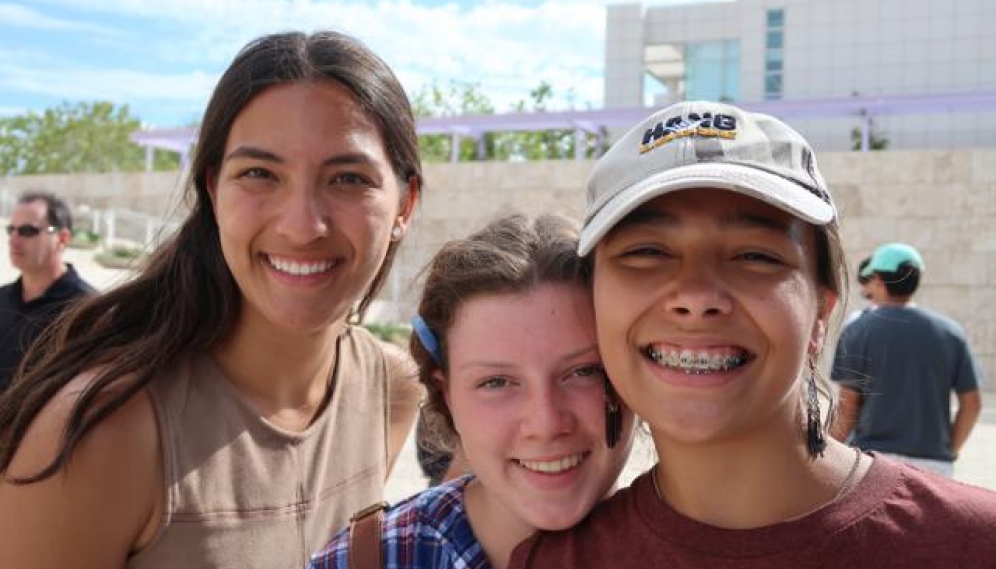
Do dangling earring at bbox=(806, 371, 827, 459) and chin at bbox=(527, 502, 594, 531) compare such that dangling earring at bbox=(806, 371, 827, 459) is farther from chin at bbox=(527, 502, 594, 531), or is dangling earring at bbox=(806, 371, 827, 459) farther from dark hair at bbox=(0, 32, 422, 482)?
dark hair at bbox=(0, 32, 422, 482)

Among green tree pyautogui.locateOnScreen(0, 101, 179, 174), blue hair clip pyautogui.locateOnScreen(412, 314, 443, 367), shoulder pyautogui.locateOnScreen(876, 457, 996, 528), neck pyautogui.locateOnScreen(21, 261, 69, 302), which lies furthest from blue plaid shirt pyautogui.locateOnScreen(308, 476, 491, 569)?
green tree pyautogui.locateOnScreen(0, 101, 179, 174)

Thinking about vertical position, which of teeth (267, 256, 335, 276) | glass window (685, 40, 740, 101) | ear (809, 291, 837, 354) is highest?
glass window (685, 40, 740, 101)

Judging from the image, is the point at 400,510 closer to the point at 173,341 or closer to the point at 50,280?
→ the point at 173,341

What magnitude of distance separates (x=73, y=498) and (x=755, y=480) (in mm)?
1314

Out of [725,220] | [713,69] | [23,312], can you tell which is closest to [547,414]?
[725,220]

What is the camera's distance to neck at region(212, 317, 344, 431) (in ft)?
7.57

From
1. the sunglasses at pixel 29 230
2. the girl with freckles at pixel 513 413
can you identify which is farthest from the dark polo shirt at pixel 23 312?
the girl with freckles at pixel 513 413

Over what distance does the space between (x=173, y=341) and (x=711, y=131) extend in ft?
4.19

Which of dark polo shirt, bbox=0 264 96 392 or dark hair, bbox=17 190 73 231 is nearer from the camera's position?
dark polo shirt, bbox=0 264 96 392

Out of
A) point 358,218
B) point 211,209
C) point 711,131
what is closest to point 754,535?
point 711,131

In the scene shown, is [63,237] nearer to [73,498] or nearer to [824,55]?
[73,498]

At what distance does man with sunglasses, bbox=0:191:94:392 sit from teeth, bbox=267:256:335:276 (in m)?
2.60

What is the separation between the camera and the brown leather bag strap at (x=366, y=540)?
1852 mm

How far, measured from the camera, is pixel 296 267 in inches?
86.3
